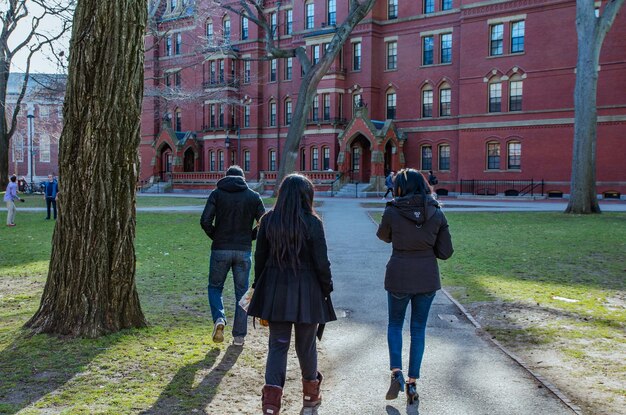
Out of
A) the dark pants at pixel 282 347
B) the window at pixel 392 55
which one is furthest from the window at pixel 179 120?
the dark pants at pixel 282 347

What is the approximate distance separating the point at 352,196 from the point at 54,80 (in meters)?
21.8

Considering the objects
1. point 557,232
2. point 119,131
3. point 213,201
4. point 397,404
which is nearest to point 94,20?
point 119,131

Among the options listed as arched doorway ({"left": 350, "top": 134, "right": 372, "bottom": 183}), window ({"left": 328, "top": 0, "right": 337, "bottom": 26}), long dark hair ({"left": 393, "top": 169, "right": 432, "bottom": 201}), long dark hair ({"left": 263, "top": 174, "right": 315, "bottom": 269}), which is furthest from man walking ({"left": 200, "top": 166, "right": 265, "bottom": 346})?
window ({"left": 328, "top": 0, "right": 337, "bottom": 26})

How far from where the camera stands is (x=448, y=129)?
4391 cm

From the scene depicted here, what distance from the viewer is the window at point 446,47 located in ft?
145

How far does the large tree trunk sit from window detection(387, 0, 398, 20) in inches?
1665

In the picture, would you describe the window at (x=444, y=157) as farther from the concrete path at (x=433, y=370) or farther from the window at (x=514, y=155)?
the concrete path at (x=433, y=370)

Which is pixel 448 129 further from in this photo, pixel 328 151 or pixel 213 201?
pixel 213 201

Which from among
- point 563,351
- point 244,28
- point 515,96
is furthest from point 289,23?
point 563,351

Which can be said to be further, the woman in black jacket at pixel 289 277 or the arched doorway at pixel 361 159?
the arched doorway at pixel 361 159

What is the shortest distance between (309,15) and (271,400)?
162 feet

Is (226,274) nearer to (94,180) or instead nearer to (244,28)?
(94,180)

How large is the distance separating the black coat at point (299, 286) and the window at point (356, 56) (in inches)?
1752

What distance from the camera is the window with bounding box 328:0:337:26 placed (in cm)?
4916
